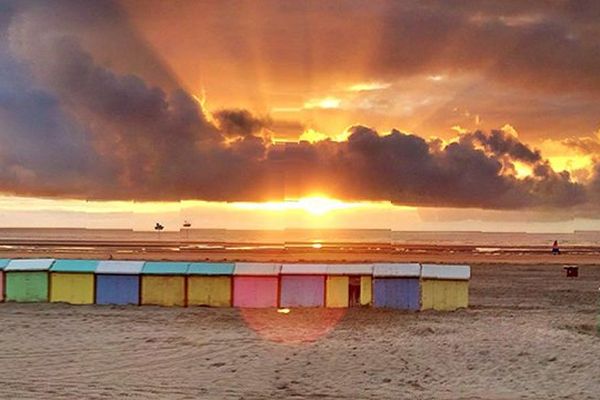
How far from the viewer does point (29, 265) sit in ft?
108

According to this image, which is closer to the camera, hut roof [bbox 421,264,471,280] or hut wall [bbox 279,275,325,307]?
hut roof [bbox 421,264,471,280]

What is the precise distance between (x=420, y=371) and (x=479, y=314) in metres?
10.8

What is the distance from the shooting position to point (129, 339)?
952 inches

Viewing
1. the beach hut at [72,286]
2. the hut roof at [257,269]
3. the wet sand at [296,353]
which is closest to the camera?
the wet sand at [296,353]

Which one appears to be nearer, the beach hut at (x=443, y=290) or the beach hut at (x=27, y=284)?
the beach hut at (x=443, y=290)

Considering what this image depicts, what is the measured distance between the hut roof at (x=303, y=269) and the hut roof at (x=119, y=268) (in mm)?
5859

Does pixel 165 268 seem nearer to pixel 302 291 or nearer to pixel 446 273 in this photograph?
pixel 302 291

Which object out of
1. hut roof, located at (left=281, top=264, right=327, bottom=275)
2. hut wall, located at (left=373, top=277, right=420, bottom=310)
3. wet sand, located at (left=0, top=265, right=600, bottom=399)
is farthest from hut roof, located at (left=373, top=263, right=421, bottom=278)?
hut roof, located at (left=281, top=264, right=327, bottom=275)

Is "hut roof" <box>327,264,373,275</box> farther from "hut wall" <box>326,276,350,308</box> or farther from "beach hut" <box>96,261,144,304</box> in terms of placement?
"beach hut" <box>96,261,144,304</box>

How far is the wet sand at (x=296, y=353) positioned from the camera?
18.3 metres

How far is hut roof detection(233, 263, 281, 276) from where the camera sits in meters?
32.1

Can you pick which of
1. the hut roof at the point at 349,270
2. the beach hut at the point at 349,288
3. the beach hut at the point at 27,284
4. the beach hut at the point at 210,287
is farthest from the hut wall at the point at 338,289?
the beach hut at the point at 27,284

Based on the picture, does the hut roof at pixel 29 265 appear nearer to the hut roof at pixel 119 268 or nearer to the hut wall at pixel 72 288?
the hut wall at pixel 72 288

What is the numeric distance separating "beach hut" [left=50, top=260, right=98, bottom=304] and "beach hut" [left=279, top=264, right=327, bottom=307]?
7.67 meters
